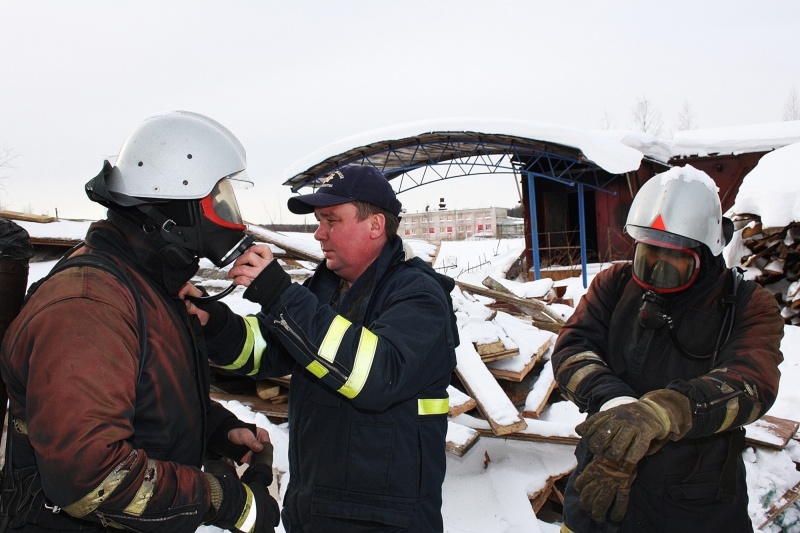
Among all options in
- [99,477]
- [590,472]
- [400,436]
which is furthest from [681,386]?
[99,477]

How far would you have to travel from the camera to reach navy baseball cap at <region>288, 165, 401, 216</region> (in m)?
2.26

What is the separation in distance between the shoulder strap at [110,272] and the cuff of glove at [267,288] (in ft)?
1.11

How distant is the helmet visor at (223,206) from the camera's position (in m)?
1.83

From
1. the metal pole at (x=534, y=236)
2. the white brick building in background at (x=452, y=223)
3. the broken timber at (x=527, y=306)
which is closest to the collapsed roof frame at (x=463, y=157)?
the metal pole at (x=534, y=236)

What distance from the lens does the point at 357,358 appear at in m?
1.85

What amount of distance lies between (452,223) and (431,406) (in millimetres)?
45195

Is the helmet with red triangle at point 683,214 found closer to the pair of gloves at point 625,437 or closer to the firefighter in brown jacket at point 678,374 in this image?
the firefighter in brown jacket at point 678,374

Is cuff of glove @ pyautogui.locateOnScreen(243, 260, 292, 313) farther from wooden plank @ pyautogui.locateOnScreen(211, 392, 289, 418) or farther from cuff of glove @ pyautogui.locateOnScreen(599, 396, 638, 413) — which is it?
wooden plank @ pyautogui.locateOnScreen(211, 392, 289, 418)

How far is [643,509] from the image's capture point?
2479 millimetres

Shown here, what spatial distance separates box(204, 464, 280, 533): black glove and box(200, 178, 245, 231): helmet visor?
0.83 meters

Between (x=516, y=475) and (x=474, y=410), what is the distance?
86 cm

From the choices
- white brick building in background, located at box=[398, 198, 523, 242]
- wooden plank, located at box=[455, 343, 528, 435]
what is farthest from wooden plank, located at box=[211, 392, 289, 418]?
white brick building in background, located at box=[398, 198, 523, 242]

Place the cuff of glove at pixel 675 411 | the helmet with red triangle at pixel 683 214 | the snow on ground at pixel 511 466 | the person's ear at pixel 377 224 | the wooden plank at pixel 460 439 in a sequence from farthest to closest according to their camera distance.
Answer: the wooden plank at pixel 460 439
the snow on ground at pixel 511 466
the helmet with red triangle at pixel 683 214
the person's ear at pixel 377 224
the cuff of glove at pixel 675 411

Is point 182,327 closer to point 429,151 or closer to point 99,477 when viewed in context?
point 99,477
